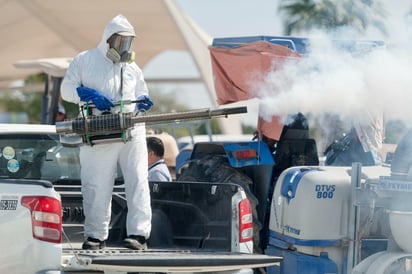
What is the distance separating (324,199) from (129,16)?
61.3ft

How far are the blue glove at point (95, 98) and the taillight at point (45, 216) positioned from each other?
0.96m

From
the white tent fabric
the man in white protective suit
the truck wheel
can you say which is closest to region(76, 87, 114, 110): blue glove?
the man in white protective suit

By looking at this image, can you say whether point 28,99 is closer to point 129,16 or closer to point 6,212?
point 129,16

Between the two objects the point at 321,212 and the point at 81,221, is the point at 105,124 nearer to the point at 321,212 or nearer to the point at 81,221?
the point at 81,221

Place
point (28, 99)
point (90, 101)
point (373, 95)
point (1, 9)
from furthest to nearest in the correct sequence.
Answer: point (28, 99), point (1, 9), point (373, 95), point (90, 101)

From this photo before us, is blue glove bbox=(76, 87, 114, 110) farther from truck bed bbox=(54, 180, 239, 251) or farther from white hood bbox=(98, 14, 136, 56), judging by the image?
truck bed bbox=(54, 180, 239, 251)

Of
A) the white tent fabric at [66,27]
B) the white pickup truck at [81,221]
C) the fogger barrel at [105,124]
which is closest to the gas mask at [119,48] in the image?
the fogger barrel at [105,124]

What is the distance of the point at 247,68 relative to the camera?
8.46 meters

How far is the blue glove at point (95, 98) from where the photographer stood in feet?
21.8

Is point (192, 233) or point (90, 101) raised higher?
point (90, 101)

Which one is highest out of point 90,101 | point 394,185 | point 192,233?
point 90,101

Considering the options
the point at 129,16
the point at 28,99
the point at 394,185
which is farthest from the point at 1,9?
the point at 28,99

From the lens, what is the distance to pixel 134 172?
22.7ft

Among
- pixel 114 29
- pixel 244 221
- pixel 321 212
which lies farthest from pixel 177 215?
pixel 114 29
